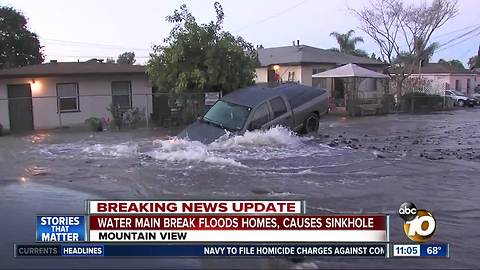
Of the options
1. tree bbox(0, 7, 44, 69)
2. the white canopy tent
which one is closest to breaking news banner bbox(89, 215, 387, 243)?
the white canopy tent

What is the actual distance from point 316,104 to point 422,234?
37.0 feet

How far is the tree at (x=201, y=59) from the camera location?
19.9 meters

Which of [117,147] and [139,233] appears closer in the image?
[139,233]

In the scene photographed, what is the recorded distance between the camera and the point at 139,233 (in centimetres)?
479

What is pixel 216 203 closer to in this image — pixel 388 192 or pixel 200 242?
pixel 200 242

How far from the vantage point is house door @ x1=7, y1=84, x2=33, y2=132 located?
22375 millimetres

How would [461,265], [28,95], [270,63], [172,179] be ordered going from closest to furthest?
[461,265]
[172,179]
[28,95]
[270,63]

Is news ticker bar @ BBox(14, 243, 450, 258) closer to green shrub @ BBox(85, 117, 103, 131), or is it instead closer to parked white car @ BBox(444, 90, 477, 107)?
green shrub @ BBox(85, 117, 103, 131)

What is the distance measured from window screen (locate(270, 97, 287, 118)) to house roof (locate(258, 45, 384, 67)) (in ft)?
62.3

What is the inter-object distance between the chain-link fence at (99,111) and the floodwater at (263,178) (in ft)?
15.8

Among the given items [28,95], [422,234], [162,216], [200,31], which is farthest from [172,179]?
[28,95]

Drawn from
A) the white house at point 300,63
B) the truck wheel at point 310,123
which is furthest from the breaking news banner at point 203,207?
the white house at point 300,63

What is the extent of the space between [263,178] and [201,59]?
Result: 11615mm

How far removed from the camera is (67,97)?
78.0 ft
